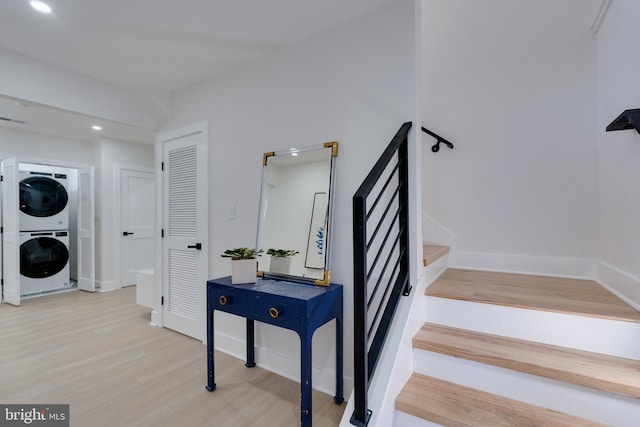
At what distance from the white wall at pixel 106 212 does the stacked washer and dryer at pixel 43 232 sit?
474 mm

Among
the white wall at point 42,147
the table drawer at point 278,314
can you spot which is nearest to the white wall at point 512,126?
the table drawer at point 278,314

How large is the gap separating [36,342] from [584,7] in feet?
17.1

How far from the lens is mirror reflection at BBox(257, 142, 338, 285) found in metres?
2.00

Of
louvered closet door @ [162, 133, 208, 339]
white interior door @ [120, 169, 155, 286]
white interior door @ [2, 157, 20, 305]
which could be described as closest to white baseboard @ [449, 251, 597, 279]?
louvered closet door @ [162, 133, 208, 339]

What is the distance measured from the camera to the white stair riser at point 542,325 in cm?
130

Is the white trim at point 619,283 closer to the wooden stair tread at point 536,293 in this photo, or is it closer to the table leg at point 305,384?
the wooden stair tread at point 536,293

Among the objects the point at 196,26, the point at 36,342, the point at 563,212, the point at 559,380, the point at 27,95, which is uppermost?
the point at 196,26

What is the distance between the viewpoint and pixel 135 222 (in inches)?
200

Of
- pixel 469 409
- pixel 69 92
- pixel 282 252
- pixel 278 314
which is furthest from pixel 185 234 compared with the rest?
pixel 469 409

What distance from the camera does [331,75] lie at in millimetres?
2016

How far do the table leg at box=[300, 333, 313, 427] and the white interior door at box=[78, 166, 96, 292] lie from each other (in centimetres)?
459

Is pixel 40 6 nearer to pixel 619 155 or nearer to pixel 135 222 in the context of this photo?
pixel 619 155

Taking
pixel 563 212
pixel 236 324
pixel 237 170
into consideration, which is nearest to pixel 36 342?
pixel 236 324

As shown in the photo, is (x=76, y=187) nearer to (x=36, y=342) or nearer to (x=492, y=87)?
(x=36, y=342)
